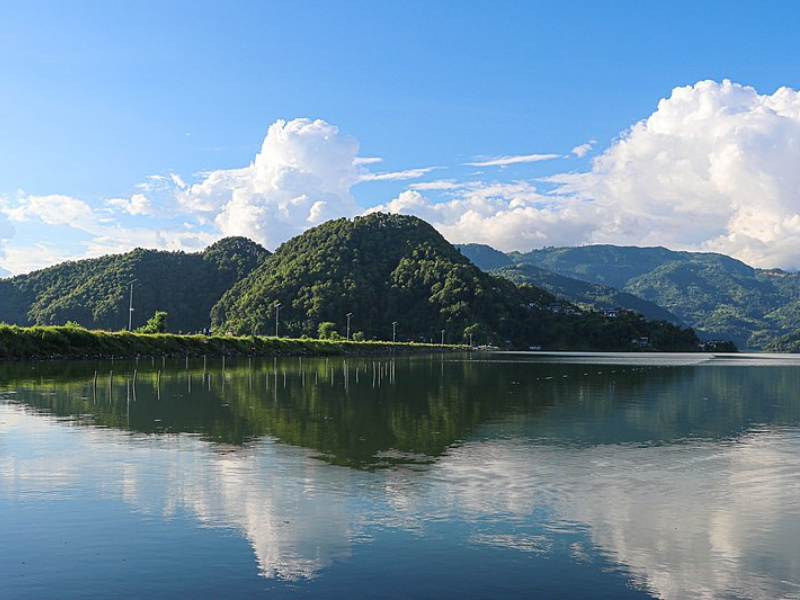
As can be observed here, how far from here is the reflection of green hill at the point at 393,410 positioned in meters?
24.3

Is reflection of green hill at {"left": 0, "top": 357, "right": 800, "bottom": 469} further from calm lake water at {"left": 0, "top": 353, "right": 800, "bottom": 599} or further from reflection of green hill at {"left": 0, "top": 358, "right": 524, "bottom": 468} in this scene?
calm lake water at {"left": 0, "top": 353, "right": 800, "bottom": 599}

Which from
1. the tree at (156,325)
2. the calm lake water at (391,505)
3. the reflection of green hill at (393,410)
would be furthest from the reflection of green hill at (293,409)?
the tree at (156,325)

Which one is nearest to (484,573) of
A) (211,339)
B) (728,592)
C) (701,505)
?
(728,592)

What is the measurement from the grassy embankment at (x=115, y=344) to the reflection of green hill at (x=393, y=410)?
73.5 feet

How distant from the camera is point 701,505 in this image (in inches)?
597

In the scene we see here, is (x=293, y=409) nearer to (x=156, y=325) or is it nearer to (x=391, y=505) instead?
(x=391, y=505)

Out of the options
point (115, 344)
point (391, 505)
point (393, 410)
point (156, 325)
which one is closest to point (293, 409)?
point (393, 410)

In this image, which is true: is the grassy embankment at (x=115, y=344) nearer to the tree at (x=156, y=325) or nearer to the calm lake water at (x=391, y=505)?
the tree at (x=156, y=325)

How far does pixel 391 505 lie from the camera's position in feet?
47.7

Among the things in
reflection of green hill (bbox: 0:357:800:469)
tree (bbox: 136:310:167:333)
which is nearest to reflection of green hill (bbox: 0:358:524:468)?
reflection of green hill (bbox: 0:357:800:469)

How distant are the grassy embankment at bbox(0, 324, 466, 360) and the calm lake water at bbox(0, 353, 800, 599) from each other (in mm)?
49912

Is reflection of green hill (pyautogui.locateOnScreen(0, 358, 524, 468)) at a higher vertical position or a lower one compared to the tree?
lower

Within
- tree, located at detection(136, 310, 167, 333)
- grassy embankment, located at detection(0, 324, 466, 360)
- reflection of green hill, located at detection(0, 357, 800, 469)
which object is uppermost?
tree, located at detection(136, 310, 167, 333)

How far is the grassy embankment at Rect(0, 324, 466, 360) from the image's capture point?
74.9 metres
